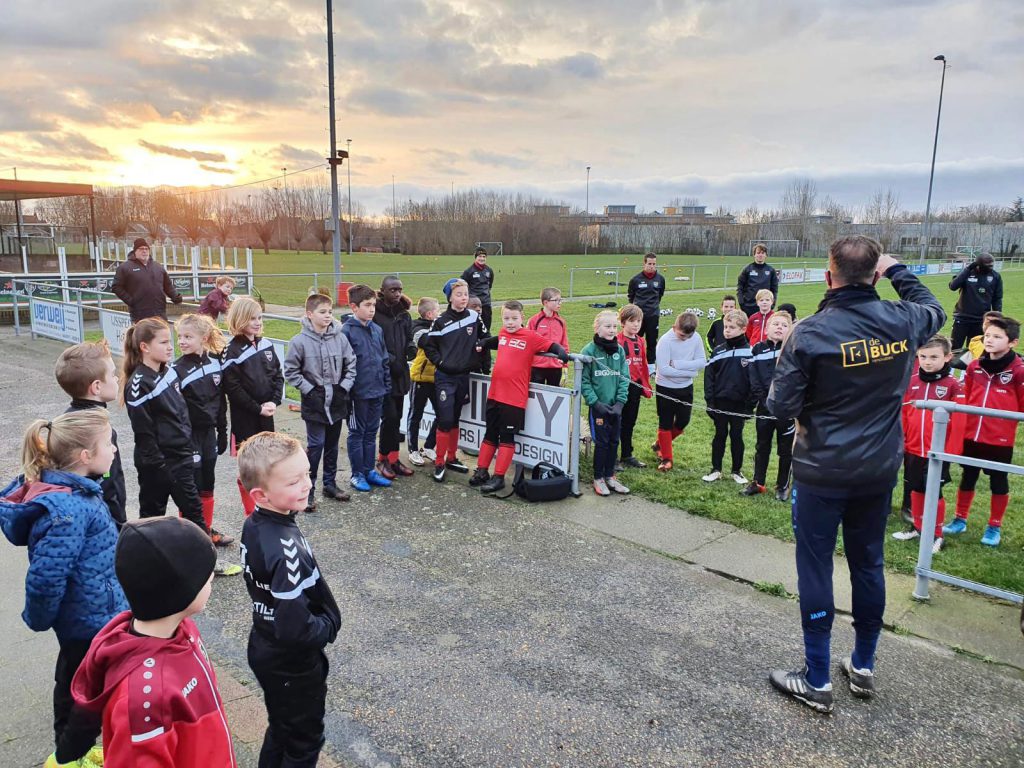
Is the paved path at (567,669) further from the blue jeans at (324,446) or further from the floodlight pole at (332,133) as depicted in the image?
the floodlight pole at (332,133)

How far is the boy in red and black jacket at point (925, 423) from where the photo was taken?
5.25 meters

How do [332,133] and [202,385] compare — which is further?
[332,133]

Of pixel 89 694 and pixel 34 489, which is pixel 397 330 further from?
pixel 89 694

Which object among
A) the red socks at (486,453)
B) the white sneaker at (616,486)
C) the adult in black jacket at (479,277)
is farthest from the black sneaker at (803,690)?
the adult in black jacket at (479,277)

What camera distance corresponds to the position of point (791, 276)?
3897cm

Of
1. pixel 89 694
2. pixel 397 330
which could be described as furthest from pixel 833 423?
pixel 397 330

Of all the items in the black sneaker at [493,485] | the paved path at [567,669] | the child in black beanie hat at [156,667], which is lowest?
the paved path at [567,669]

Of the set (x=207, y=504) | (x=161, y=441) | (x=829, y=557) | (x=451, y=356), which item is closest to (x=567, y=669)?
(x=829, y=557)

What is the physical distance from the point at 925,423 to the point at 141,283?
418 inches

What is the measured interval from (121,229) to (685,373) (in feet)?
242

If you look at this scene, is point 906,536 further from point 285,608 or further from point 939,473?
point 285,608

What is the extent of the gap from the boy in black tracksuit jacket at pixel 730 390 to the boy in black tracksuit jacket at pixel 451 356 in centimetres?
231

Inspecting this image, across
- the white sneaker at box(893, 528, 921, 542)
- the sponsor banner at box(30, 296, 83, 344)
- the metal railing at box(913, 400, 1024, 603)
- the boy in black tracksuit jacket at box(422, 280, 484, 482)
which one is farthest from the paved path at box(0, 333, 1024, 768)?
the sponsor banner at box(30, 296, 83, 344)

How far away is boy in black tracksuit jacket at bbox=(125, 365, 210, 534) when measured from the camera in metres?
4.25
